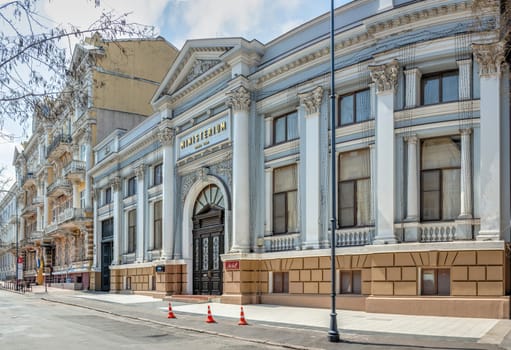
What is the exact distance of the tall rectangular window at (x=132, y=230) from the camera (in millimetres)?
35625

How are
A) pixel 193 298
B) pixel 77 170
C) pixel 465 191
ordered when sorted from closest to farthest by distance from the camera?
pixel 465 191
pixel 193 298
pixel 77 170

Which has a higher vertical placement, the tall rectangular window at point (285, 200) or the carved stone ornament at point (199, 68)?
the carved stone ornament at point (199, 68)

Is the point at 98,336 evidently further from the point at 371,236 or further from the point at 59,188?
the point at 59,188

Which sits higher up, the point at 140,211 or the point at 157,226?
the point at 140,211

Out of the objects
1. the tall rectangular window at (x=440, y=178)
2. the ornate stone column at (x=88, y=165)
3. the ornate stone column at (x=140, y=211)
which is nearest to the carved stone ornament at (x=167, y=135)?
the ornate stone column at (x=140, y=211)

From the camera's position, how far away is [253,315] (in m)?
18.4

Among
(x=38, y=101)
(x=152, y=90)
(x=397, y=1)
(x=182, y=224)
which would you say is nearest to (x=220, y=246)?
(x=182, y=224)

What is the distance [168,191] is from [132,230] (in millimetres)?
8067

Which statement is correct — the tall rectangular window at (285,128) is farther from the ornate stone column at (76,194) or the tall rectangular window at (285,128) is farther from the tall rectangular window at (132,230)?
the ornate stone column at (76,194)

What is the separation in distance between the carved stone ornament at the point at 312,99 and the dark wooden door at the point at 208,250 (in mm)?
7609

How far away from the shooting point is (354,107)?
20.4 meters

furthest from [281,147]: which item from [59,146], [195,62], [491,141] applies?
[59,146]

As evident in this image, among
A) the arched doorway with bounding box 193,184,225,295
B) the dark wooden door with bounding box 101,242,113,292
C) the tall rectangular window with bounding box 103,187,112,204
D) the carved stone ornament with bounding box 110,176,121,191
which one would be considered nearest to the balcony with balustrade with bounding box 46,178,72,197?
the tall rectangular window with bounding box 103,187,112,204

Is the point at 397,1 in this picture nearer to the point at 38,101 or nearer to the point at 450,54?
the point at 450,54
